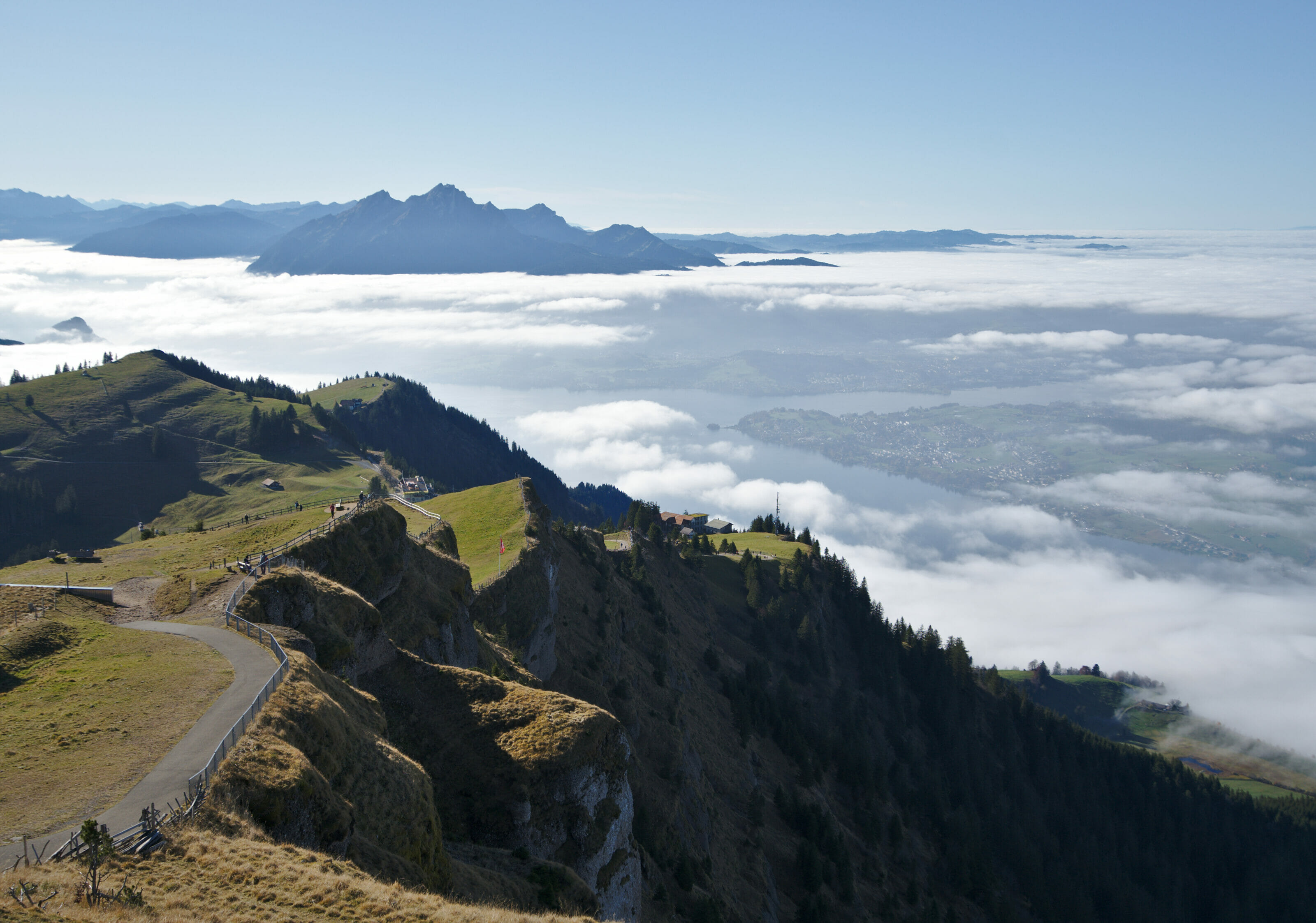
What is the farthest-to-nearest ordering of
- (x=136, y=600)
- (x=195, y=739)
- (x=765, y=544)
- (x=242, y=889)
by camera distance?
(x=765, y=544) < (x=136, y=600) < (x=195, y=739) < (x=242, y=889)

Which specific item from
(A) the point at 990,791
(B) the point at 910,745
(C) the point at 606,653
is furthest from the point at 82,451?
(A) the point at 990,791

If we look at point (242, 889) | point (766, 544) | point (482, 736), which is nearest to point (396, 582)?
point (482, 736)

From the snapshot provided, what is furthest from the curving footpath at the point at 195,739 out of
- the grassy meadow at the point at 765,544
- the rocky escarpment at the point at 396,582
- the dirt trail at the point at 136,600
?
the grassy meadow at the point at 765,544

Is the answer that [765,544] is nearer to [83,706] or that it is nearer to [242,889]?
[83,706]

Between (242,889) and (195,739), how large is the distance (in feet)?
24.5

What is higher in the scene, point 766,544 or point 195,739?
point 195,739

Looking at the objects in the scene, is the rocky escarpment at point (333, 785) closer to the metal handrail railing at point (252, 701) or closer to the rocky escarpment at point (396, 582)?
the metal handrail railing at point (252, 701)

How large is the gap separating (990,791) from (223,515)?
16613 centimetres

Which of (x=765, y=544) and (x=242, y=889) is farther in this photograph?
(x=765, y=544)

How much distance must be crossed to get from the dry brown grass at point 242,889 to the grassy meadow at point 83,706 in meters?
3.18

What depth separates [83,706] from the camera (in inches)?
1015

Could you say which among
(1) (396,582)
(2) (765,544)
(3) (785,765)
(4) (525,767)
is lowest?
(3) (785,765)

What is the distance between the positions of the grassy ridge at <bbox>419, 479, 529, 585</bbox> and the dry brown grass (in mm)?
40928

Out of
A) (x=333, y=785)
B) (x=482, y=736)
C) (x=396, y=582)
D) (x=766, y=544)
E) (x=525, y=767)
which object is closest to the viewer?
(x=333, y=785)
